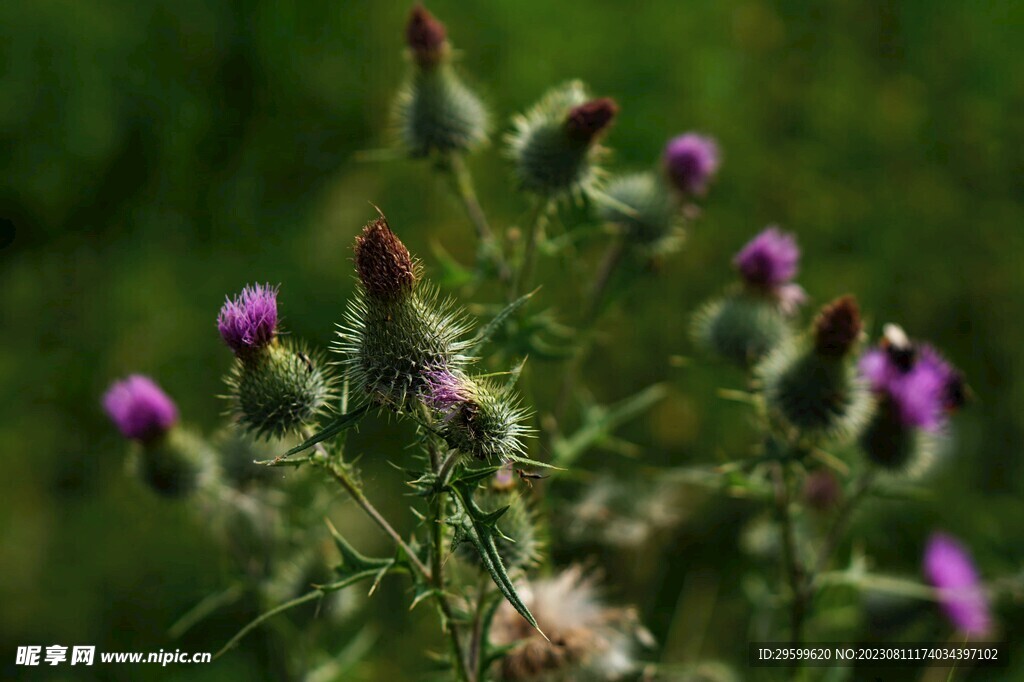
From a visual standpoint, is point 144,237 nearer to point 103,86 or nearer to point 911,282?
point 103,86

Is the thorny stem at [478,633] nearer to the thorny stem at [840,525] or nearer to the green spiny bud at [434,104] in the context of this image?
the thorny stem at [840,525]

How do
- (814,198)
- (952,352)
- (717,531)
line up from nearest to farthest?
1. (717,531)
2. (952,352)
3. (814,198)

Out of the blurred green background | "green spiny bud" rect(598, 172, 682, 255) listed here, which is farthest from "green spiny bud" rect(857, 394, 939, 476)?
the blurred green background

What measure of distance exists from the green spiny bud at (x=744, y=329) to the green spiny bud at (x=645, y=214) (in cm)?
37

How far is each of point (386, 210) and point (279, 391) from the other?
4312 millimetres

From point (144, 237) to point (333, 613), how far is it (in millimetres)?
4339

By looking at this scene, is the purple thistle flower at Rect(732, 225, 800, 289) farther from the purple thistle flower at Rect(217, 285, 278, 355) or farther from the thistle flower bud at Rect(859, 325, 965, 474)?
the purple thistle flower at Rect(217, 285, 278, 355)

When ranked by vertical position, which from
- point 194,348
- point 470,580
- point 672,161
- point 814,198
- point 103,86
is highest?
point 103,86

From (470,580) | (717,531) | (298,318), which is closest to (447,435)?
(470,580)

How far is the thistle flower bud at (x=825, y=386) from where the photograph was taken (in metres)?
3.04

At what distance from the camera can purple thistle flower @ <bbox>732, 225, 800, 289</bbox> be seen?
3.66m

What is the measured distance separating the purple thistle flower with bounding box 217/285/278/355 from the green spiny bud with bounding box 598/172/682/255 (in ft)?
5.51

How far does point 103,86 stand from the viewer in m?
6.85

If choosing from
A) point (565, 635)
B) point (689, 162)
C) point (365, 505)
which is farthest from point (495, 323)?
point (689, 162)
